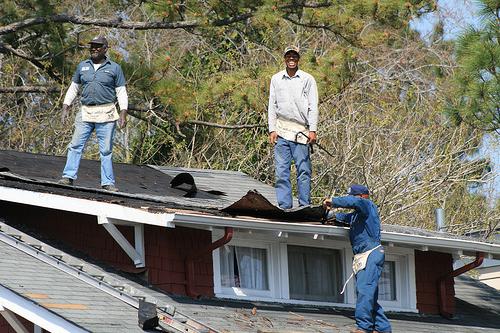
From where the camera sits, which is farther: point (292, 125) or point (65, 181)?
point (292, 125)

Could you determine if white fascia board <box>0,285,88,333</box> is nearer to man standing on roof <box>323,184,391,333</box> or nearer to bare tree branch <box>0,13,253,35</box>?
man standing on roof <box>323,184,391,333</box>

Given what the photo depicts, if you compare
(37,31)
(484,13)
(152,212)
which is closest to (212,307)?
(152,212)

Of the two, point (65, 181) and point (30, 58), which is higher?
point (30, 58)

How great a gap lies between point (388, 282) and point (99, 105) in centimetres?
421

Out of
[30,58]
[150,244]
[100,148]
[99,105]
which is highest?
[30,58]

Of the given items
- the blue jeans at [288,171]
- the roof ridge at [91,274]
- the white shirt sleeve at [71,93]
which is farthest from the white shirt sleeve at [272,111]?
the roof ridge at [91,274]

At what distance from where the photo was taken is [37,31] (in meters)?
21.9

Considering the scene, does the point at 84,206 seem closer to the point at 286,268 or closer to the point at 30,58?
the point at 286,268

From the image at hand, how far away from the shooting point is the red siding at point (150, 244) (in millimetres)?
12984

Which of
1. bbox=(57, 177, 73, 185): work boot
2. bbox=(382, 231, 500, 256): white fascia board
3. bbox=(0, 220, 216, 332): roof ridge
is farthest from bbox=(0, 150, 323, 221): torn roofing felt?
bbox=(382, 231, 500, 256): white fascia board

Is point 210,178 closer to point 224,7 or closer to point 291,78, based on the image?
point 291,78

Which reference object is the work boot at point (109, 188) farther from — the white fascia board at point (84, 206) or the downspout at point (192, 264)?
the downspout at point (192, 264)

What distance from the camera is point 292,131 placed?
14031mm

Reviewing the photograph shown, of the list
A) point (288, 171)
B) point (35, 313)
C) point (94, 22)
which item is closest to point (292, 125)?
point (288, 171)
